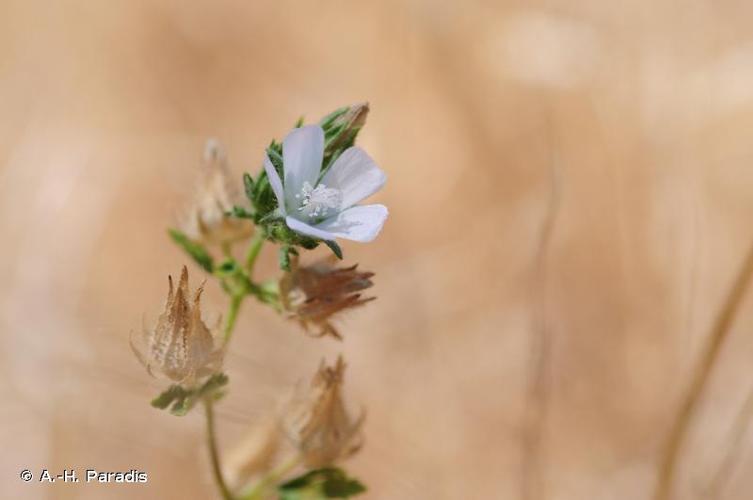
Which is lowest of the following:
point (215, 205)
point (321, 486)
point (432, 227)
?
point (321, 486)

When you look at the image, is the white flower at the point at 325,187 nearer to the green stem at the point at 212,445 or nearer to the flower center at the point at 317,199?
the flower center at the point at 317,199

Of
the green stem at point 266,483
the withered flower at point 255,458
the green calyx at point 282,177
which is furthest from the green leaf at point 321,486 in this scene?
the green calyx at point 282,177

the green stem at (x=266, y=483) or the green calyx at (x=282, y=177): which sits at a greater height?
the green calyx at (x=282, y=177)

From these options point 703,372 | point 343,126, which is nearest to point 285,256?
point 343,126

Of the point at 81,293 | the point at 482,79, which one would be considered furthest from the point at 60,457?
the point at 482,79

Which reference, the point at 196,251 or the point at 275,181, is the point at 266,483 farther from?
the point at 275,181

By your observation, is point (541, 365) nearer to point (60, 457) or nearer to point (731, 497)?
point (731, 497)
